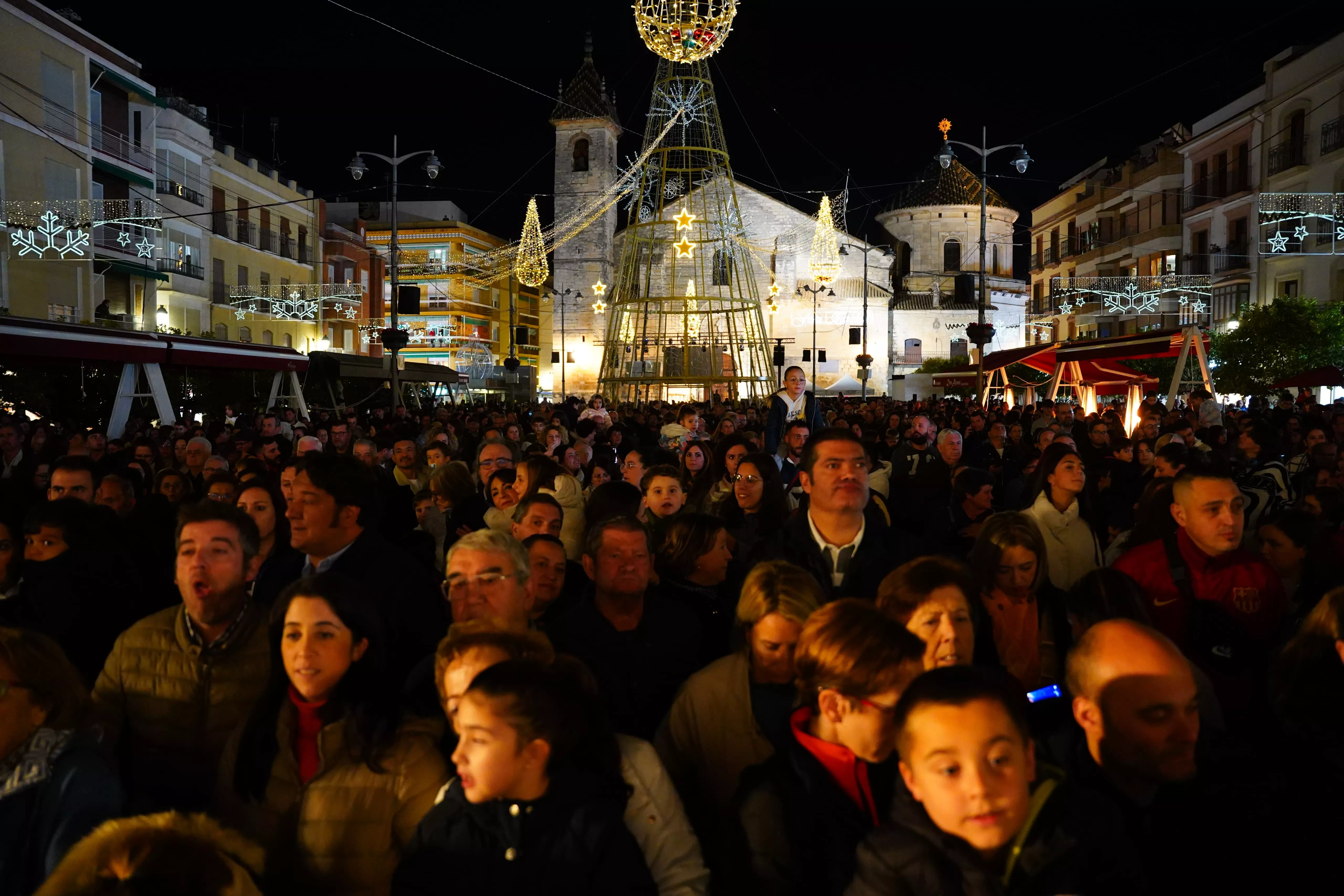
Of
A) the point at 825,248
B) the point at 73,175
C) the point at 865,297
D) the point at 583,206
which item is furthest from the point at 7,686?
the point at 583,206

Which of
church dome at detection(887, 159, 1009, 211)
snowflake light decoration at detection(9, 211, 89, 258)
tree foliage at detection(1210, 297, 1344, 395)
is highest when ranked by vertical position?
church dome at detection(887, 159, 1009, 211)

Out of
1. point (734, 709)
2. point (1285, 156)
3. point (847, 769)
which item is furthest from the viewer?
point (1285, 156)

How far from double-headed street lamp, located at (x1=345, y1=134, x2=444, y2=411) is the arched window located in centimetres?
4589

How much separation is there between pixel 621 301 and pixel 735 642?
68.7 ft

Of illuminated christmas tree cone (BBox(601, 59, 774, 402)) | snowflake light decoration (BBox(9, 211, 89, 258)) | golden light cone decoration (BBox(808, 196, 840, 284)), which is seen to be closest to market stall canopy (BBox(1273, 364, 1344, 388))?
illuminated christmas tree cone (BBox(601, 59, 774, 402))

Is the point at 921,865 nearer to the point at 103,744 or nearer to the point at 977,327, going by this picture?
the point at 103,744

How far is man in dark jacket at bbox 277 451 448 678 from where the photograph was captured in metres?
4.12

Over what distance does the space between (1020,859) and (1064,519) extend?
3779mm

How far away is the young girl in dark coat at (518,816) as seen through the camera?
2371 millimetres

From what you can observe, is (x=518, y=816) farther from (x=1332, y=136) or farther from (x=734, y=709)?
(x=1332, y=136)

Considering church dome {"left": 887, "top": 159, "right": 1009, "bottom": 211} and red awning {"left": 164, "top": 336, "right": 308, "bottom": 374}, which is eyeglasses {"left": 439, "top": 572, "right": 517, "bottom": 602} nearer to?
red awning {"left": 164, "top": 336, "right": 308, "bottom": 374}

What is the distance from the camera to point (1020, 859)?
216 centimetres

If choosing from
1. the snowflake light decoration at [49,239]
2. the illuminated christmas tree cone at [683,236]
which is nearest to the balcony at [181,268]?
the snowflake light decoration at [49,239]

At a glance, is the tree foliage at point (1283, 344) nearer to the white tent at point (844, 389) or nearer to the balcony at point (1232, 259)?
the balcony at point (1232, 259)
